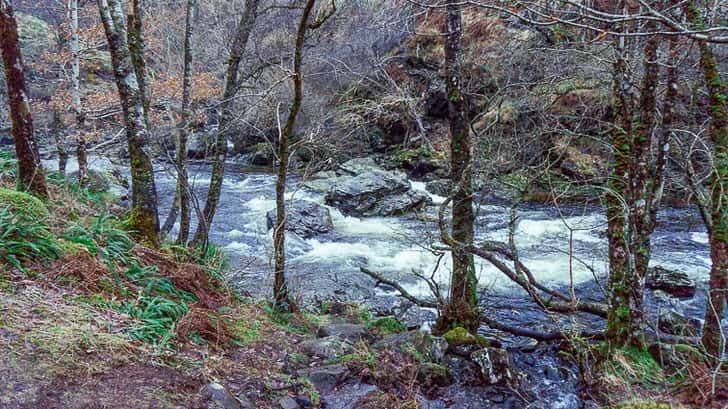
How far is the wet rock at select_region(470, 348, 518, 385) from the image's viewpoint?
495cm

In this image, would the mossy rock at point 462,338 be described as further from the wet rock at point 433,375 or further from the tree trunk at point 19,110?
the tree trunk at point 19,110

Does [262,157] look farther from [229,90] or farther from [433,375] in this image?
[433,375]

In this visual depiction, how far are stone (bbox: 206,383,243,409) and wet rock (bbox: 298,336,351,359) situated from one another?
1515 mm

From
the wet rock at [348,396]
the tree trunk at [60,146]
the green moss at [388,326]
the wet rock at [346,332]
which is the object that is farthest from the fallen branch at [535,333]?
the tree trunk at [60,146]

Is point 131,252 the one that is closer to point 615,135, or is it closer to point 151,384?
point 151,384

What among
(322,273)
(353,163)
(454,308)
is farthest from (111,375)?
(353,163)

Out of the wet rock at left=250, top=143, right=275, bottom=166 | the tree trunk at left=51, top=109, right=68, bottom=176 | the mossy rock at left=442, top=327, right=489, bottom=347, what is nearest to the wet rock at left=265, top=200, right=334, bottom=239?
the tree trunk at left=51, top=109, right=68, bottom=176

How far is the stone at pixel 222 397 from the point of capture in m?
3.29

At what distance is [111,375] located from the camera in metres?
3.12

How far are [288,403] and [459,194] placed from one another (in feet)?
10.2

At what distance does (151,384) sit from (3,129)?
18.0 m

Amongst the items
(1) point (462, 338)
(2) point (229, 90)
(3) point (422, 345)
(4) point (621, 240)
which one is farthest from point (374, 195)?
(4) point (621, 240)

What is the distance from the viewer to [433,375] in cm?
477

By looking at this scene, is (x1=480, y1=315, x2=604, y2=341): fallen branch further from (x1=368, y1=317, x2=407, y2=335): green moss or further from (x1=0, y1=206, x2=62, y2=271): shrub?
(x1=0, y1=206, x2=62, y2=271): shrub
